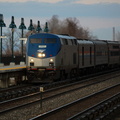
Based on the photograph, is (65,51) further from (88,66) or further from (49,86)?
(88,66)

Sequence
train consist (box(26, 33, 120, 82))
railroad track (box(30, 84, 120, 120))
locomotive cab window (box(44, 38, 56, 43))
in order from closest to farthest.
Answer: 1. railroad track (box(30, 84, 120, 120))
2. train consist (box(26, 33, 120, 82))
3. locomotive cab window (box(44, 38, 56, 43))

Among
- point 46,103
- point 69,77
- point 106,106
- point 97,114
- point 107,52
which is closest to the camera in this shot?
point 97,114

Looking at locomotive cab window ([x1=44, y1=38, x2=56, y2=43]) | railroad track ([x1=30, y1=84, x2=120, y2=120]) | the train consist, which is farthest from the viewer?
locomotive cab window ([x1=44, y1=38, x2=56, y2=43])

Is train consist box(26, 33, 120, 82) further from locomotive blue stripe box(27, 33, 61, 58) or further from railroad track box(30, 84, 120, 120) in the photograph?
railroad track box(30, 84, 120, 120)

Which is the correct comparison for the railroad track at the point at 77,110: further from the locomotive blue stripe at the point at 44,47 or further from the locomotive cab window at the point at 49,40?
the locomotive cab window at the point at 49,40

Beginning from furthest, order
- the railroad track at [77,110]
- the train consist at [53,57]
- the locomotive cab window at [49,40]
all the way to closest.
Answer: the locomotive cab window at [49,40] → the train consist at [53,57] → the railroad track at [77,110]

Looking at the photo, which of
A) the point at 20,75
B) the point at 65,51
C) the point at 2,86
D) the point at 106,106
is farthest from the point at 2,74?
the point at 106,106

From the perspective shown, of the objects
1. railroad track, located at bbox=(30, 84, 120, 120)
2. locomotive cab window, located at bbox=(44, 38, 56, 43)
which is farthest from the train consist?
railroad track, located at bbox=(30, 84, 120, 120)

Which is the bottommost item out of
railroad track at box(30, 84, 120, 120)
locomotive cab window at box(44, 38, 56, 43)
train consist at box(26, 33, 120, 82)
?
railroad track at box(30, 84, 120, 120)

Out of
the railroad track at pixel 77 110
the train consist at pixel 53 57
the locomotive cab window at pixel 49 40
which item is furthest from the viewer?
the locomotive cab window at pixel 49 40

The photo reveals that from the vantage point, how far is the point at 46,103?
14789 mm

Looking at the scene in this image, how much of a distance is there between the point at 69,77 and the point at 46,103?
36.1 feet

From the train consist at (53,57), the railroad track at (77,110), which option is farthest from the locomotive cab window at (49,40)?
the railroad track at (77,110)

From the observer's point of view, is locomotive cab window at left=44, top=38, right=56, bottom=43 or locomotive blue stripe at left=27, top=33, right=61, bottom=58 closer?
locomotive blue stripe at left=27, top=33, right=61, bottom=58
